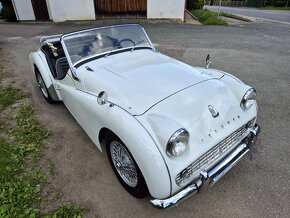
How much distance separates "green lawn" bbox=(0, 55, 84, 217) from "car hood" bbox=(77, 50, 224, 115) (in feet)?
3.94

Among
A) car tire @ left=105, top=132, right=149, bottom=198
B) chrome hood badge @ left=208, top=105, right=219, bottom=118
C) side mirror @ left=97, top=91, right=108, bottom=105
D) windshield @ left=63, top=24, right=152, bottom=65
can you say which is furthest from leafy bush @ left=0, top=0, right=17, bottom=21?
chrome hood badge @ left=208, top=105, right=219, bottom=118

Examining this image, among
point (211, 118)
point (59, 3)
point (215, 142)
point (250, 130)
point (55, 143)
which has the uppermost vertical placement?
point (59, 3)

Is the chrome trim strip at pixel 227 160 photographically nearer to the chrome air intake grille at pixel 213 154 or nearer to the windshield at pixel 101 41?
the chrome air intake grille at pixel 213 154

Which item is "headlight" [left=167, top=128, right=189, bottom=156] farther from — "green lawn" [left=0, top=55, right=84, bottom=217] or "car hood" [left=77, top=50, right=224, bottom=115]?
"green lawn" [left=0, top=55, right=84, bottom=217]

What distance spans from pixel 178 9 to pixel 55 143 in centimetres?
1232

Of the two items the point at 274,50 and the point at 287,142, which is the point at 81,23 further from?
the point at 287,142

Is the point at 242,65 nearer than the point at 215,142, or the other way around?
the point at 215,142

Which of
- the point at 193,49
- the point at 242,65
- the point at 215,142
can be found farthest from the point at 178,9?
the point at 215,142

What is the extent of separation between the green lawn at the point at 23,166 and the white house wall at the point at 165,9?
1122 cm

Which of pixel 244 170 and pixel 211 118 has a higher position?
pixel 211 118

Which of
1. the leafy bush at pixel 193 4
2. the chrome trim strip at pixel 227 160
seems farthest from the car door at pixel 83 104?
the leafy bush at pixel 193 4

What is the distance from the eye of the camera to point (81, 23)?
1229 centimetres

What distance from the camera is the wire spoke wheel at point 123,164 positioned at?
1989mm

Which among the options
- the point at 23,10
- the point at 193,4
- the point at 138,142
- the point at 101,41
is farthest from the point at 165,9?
the point at 138,142
